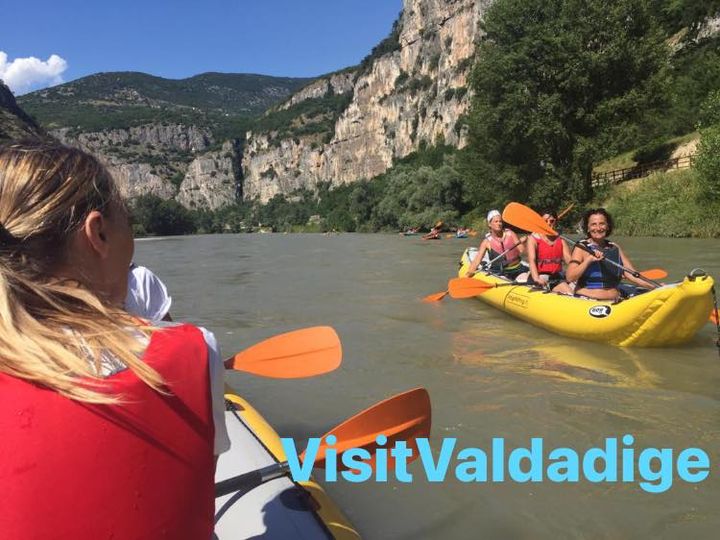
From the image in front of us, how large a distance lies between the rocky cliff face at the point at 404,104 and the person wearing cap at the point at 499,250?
61.2 metres

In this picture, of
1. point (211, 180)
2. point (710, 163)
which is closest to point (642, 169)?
point (710, 163)

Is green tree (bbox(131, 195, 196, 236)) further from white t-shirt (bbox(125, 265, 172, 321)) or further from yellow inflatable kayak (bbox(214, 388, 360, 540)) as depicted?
yellow inflatable kayak (bbox(214, 388, 360, 540))

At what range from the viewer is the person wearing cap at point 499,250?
7535 millimetres

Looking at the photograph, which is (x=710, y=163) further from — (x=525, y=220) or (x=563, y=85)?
(x=525, y=220)

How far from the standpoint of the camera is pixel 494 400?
369cm

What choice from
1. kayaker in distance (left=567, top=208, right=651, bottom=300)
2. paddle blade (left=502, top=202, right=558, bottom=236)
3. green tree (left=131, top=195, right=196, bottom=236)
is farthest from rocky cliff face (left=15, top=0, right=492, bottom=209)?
kayaker in distance (left=567, top=208, right=651, bottom=300)

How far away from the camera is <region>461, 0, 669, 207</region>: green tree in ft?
64.1

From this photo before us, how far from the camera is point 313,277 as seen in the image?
11.6m

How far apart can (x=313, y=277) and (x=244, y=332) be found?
5317mm

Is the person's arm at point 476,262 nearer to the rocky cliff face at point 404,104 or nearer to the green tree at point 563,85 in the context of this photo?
the green tree at point 563,85

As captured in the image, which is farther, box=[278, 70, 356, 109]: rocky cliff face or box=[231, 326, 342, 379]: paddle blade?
box=[278, 70, 356, 109]: rocky cliff face

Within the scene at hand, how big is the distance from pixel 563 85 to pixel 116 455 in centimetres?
2164

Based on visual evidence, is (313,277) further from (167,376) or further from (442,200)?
(442,200)

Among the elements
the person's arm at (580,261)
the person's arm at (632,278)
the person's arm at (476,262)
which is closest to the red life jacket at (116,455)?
the person's arm at (580,261)
